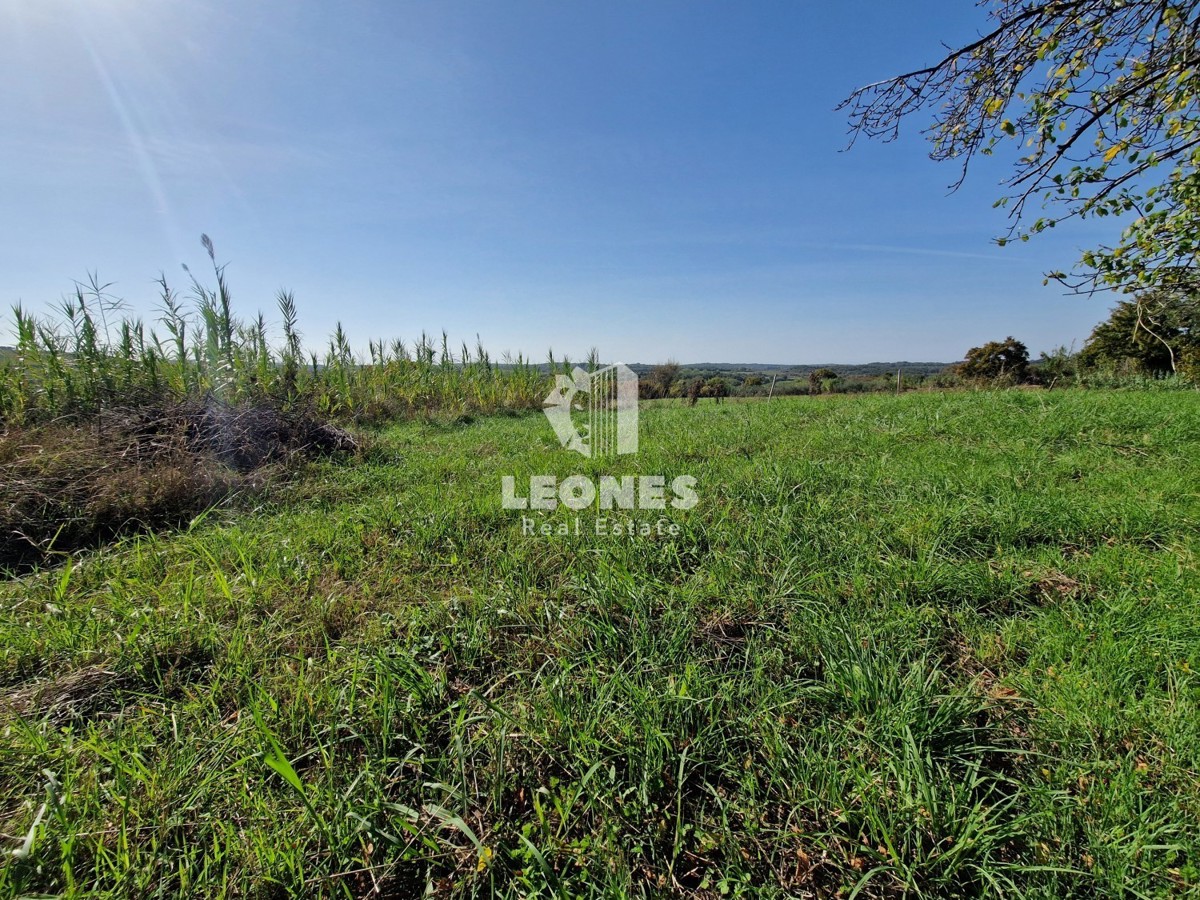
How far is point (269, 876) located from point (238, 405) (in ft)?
18.0

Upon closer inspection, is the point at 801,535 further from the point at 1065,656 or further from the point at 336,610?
the point at 336,610

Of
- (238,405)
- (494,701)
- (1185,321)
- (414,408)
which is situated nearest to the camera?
(494,701)

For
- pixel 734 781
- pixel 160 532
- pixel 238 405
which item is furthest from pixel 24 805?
pixel 238 405

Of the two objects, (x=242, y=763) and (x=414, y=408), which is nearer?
(x=242, y=763)

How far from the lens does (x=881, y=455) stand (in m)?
4.11

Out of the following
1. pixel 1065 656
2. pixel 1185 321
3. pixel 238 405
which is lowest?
pixel 1065 656

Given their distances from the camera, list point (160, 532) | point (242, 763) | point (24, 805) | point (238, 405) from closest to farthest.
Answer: point (24, 805)
point (242, 763)
point (160, 532)
point (238, 405)

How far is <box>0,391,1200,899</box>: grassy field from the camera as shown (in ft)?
3.21

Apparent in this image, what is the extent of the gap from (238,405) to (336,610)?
174 inches

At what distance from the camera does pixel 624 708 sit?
4.46 ft

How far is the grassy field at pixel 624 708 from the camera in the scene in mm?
978

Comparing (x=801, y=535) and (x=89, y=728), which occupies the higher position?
(x=801, y=535)

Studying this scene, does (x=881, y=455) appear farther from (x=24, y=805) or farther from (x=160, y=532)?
(x=160, y=532)

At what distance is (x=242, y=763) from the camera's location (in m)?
1.21
